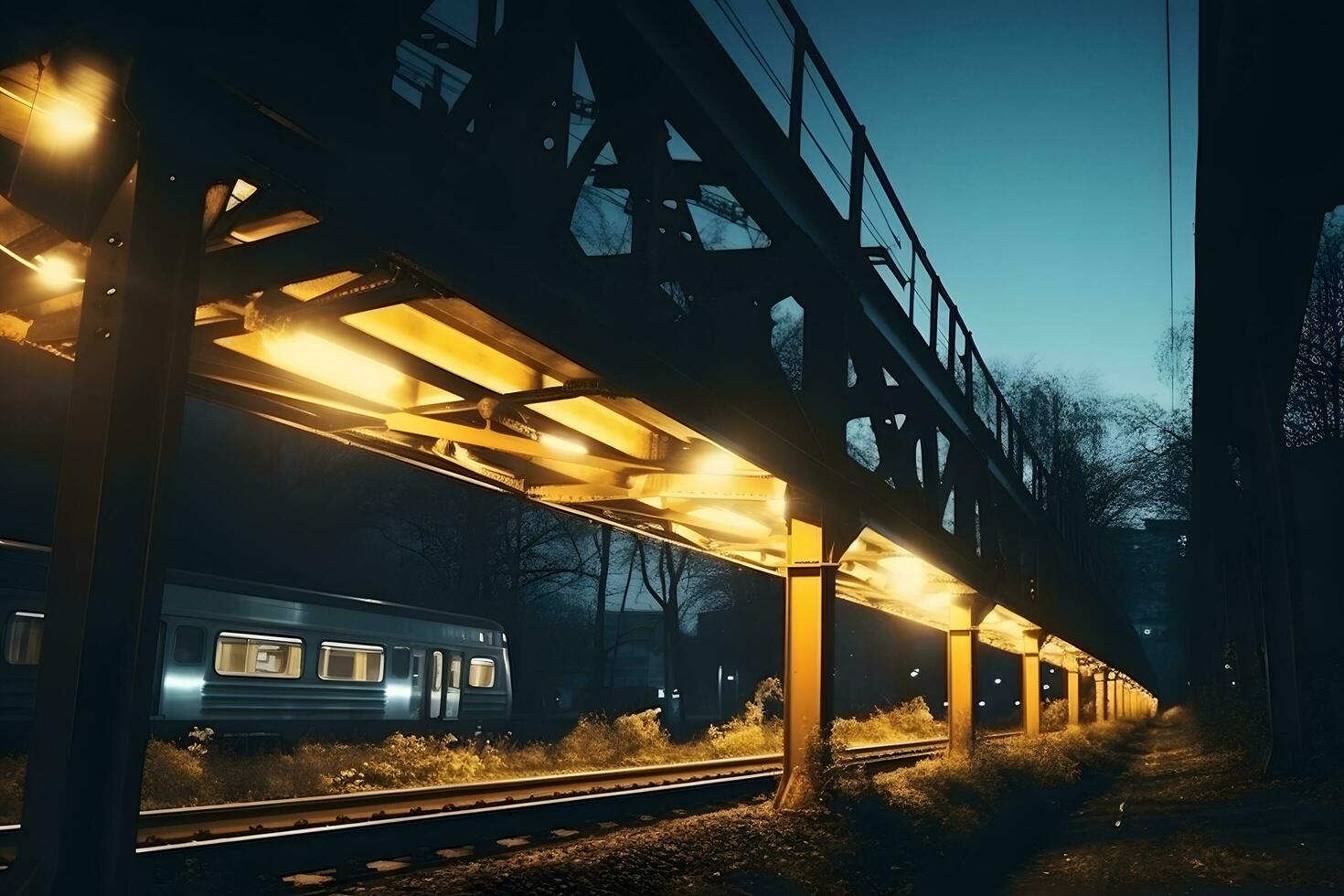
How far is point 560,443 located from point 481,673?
1773 centimetres

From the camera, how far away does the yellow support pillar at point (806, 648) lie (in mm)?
11953

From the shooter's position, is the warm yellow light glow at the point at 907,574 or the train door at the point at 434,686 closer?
the warm yellow light glow at the point at 907,574

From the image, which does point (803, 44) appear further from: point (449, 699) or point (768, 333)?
point (449, 699)

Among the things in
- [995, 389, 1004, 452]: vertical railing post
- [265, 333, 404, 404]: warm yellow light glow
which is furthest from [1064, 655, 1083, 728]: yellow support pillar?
[265, 333, 404, 404]: warm yellow light glow

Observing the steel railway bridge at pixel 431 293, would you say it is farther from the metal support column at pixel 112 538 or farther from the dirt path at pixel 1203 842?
the dirt path at pixel 1203 842

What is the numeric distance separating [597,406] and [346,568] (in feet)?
133

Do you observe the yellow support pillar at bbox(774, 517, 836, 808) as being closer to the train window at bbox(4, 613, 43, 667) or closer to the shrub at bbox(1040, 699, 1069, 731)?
the train window at bbox(4, 613, 43, 667)

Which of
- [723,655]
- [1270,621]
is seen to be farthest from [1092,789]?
[723,655]

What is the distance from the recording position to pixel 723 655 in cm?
7338

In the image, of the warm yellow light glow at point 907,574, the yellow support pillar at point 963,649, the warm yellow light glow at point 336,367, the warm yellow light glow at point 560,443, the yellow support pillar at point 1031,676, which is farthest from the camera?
the yellow support pillar at point 1031,676

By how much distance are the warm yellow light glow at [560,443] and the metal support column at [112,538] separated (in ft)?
16.1

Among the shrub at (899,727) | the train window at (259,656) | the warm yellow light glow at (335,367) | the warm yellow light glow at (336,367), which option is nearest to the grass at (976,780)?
the warm yellow light glow at (335,367)

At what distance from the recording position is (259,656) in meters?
19.1

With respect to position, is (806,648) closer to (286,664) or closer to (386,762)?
(386,762)
